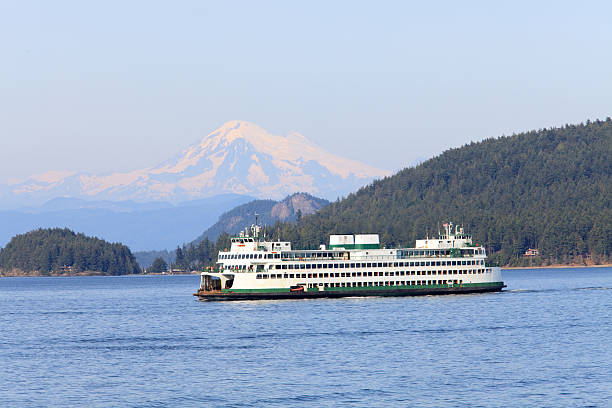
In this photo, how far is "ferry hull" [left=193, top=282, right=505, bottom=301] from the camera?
149000 mm

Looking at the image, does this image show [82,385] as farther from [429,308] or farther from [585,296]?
[585,296]

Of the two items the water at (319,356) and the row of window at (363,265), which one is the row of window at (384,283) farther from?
the water at (319,356)

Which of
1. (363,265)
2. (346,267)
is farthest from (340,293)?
(363,265)

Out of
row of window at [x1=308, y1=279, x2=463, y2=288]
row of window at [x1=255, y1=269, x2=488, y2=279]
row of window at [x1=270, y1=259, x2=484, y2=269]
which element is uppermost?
row of window at [x1=270, y1=259, x2=484, y2=269]

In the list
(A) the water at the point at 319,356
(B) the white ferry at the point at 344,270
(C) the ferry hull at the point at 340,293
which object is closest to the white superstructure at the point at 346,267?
(B) the white ferry at the point at 344,270

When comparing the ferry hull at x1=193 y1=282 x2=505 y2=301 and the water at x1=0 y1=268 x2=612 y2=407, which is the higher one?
the ferry hull at x1=193 y1=282 x2=505 y2=301

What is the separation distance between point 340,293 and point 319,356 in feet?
204

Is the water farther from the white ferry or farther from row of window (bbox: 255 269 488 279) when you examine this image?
row of window (bbox: 255 269 488 279)

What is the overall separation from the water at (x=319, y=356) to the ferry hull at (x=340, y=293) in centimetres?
391

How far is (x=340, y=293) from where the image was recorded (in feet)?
497

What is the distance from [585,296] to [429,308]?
41743 mm

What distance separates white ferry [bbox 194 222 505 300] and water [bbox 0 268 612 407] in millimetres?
5362

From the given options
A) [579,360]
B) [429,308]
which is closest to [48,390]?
[579,360]

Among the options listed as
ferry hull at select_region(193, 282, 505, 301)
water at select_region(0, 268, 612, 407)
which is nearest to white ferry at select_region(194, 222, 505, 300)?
ferry hull at select_region(193, 282, 505, 301)
